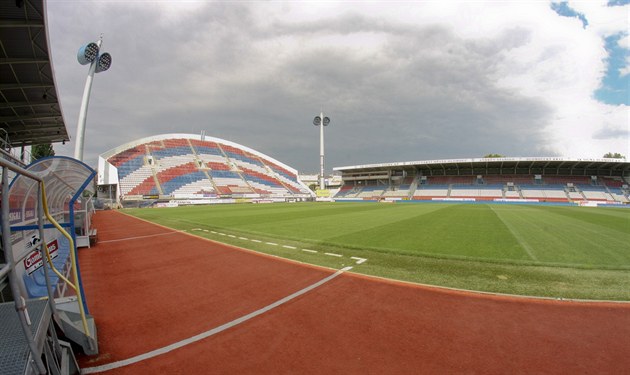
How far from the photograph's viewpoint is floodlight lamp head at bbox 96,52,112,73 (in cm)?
2804

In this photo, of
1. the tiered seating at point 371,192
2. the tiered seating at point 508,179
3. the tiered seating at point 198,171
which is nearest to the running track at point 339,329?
the tiered seating at point 198,171

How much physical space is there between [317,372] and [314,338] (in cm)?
75

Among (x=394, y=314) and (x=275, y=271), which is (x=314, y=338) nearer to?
(x=394, y=314)

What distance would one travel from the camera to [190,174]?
66062 mm

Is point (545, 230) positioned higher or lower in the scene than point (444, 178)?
lower

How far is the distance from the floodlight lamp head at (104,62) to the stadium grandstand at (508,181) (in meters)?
53.2

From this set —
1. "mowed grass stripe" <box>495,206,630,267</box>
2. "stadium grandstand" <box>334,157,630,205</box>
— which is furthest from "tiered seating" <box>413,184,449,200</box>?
"mowed grass stripe" <box>495,206,630,267</box>

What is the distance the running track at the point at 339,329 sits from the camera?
3.37 m

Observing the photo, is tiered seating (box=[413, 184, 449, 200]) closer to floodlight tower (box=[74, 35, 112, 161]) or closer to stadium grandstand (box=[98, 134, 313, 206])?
stadium grandstand (box=[98, 134, 313, 206])

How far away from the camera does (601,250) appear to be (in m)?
9.39

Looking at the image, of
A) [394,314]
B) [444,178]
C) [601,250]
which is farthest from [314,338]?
[444,178]

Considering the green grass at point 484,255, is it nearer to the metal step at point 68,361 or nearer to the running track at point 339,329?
the running track at point 339,329

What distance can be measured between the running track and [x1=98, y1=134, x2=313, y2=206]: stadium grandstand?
5183 centimetres

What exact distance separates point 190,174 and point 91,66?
138 ft
